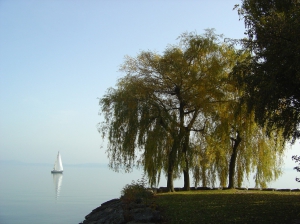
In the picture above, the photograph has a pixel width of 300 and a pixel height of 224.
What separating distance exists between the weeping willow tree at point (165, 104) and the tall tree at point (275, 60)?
20.9 feet

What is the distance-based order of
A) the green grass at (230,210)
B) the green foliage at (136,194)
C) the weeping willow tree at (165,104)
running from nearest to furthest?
1. the green grass at (230,210)
2. the green foliage at (136,194)
3. the weeping willow tree at (165,104)

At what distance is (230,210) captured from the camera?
40.4 ft

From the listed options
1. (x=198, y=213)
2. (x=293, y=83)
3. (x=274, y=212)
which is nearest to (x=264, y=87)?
(x=293, y=83)

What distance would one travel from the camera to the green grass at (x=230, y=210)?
435 inches

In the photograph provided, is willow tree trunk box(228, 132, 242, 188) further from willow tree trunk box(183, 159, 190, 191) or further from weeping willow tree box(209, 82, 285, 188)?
willow tree trunk box(183, 159, 190, 191)

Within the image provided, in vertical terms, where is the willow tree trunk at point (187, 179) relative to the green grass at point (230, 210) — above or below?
above

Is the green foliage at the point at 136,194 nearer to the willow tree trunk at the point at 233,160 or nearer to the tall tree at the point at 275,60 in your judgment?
the tall tree at the point at 275,60

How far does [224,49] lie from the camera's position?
20359mm

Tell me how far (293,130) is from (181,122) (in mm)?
7994

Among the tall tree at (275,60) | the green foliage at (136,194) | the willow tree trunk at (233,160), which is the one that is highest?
the tall tree at (275,60)

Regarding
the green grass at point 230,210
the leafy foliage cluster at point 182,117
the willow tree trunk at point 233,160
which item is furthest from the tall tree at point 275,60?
the willow tree trunk at point 233,160

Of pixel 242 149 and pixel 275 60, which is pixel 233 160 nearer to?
pixel 242 149

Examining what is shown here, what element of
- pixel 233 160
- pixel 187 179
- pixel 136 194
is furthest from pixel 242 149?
pixel 136 194

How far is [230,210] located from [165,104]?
8.72 metres
